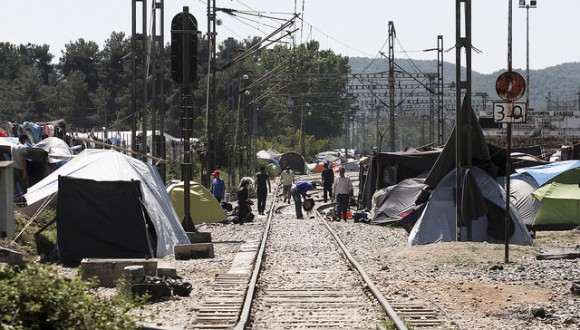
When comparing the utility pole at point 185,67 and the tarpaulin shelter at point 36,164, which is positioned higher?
the utility pole at point 185,67

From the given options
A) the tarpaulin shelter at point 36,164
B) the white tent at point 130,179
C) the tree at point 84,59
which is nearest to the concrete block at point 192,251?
the white tent at point 130,179

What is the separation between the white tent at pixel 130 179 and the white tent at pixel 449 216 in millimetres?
5598

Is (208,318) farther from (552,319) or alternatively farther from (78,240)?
(78,240)

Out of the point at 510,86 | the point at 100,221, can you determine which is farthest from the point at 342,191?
the point at 510,86

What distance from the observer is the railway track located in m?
12.4

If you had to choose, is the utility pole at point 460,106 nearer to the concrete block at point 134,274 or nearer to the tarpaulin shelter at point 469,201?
the tarpaulin shelter at point 469,201

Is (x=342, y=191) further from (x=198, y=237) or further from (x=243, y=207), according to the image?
(x=198, y=237)

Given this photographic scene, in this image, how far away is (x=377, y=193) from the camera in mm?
34875

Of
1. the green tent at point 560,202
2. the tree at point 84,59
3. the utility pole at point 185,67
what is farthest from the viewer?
the tree at point 84,59

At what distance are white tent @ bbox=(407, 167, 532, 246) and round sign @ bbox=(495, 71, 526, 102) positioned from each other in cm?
523

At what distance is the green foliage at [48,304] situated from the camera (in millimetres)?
8609

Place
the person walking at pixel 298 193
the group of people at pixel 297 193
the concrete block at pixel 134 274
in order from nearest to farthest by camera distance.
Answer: the concrete block at pixel 134 274, the group of people at pixel 297 193, the person walking at pixel 298 193

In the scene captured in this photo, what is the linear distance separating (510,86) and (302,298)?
6.82 meters

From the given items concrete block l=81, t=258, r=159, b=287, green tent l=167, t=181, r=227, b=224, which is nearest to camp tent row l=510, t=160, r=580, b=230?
green tent l=167, t=181, r=227, b=224
